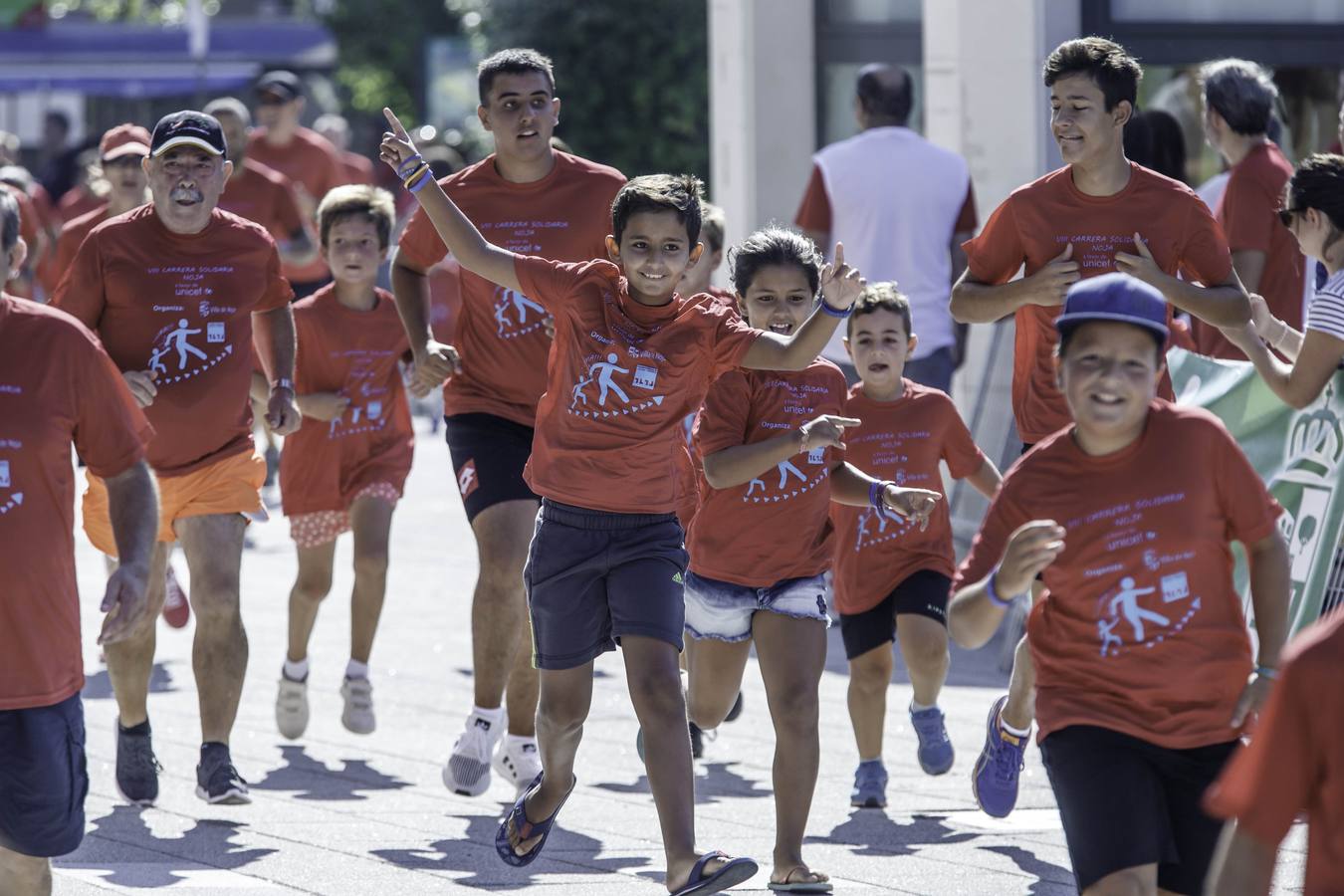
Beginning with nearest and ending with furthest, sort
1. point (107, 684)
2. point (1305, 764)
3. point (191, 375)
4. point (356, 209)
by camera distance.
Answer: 1. point (1305, 764)
2. point (191, 375)
3. point (356, 209)
4. point (107, 684)

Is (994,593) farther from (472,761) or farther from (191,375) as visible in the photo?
(191,375)

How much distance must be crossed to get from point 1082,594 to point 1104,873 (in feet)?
1.86

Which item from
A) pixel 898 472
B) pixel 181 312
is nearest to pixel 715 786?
pixel 898 472

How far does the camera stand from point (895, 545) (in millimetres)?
7770

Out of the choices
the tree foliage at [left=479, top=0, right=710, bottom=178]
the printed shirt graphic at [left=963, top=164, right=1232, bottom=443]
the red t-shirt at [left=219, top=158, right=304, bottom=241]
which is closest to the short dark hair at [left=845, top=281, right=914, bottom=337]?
the printed shirt graphic at [left=963, top=164, right=1232, bottom=443]

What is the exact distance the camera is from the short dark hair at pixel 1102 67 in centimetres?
654

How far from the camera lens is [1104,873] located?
182 inches

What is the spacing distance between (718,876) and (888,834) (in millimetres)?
1544

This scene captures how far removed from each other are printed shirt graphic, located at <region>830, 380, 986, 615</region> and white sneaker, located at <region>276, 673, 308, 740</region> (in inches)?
88.0

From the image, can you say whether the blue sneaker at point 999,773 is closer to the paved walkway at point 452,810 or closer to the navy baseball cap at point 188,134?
the paved walkway at point 452,810

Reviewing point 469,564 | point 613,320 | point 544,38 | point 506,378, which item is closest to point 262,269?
point 506,378

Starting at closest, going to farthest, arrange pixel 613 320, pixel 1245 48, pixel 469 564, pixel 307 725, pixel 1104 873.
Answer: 1. pixel 1104 873
2. pixel 613 320
3. pixel 307 725
4. pixel 1245 48
5. pixel 469 564

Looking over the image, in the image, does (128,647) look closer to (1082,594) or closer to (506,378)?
(506,378)

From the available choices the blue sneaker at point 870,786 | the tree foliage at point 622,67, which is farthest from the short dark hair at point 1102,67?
the tree foliage at point 622,67
